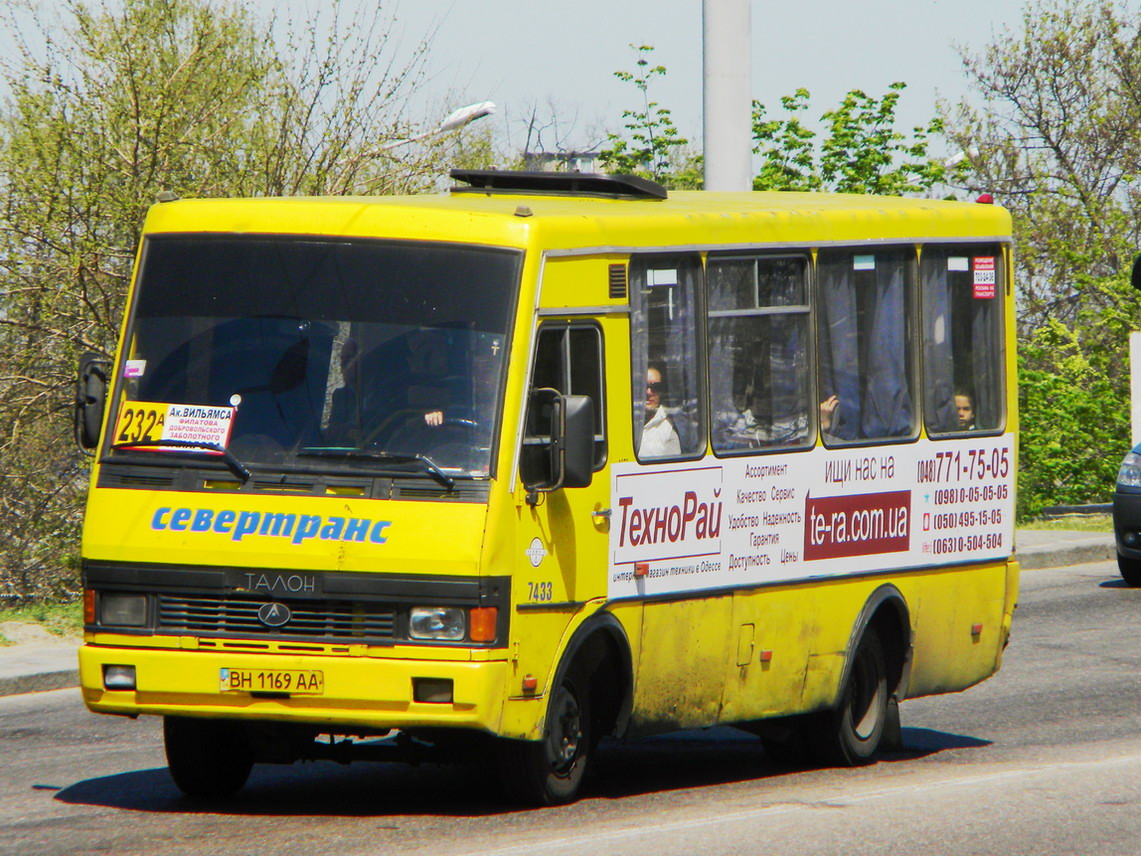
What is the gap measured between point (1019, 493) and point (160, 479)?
976 inches

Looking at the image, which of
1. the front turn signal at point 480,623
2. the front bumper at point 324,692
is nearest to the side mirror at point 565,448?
the front turn signal at point 480,623

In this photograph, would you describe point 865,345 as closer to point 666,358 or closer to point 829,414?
point 829,414

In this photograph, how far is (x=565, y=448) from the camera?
8461 millimetres

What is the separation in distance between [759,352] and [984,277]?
7.63 ft

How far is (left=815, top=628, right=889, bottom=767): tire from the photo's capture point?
35.5 ft

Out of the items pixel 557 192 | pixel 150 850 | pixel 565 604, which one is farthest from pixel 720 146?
pixel 150 850

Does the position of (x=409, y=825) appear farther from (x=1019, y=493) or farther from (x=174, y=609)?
(x=1019, y=493)

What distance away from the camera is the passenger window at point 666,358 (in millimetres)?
9342

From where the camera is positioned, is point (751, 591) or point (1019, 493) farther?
point (1019, 493)

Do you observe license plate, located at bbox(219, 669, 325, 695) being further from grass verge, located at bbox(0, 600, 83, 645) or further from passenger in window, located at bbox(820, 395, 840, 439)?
grass verge, located at bbox(0, 600, 83, 645)

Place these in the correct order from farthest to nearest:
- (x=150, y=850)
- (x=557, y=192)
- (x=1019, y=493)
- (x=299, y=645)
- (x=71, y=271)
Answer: (x=1019, y=493), (x=71, y=271), (x=557, y=192), (x=299, y=645), (x=150, y=850)

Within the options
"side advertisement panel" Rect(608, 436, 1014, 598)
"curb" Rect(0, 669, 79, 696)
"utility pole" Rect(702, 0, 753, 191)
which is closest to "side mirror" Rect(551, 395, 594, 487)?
"side advertisement panel" Rect(608, 436, 1014, 598)

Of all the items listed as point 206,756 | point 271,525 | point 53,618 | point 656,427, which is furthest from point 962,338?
point 53,618

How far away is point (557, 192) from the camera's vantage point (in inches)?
400
